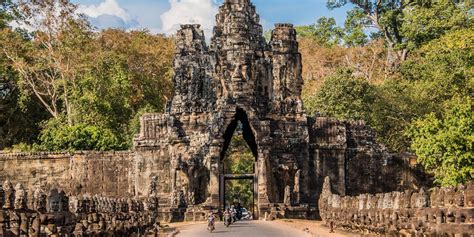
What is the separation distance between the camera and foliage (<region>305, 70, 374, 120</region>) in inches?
1976

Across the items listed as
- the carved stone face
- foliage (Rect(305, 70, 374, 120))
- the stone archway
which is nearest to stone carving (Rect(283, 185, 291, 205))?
the stone archway

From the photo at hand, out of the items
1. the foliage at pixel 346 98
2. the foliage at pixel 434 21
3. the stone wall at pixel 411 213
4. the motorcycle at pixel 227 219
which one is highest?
the foliage at pixel 434 21

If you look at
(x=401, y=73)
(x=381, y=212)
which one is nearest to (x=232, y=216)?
(x=381, y=212)

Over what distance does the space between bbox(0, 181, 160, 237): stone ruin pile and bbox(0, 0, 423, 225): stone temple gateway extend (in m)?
13.0

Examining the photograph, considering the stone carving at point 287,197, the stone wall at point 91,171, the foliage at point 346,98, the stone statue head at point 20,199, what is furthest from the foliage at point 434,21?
the stone statue head at point 20,199

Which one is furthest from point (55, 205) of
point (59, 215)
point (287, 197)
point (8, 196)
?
point (287, 197)

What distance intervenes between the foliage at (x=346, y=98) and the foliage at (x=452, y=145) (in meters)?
12.6

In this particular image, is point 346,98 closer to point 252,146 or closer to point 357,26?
point 252,146

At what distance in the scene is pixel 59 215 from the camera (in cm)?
1667

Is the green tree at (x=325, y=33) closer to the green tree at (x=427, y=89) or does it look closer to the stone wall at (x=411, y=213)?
the green tree at (x=427, y=89)

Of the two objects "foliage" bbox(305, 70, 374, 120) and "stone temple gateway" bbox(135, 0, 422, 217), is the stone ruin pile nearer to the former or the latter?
"stone temple gateway" bbox(135, 0, 422, 217)

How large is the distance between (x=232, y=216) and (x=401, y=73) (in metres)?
24.5

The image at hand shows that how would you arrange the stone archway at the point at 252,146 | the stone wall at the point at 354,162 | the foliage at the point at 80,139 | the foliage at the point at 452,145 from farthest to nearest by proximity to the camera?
the foliage at the point at 80,139
the stone wall at the point at 354,162
the stone archway at the point at 252,146
the foliage at the point at 452,145

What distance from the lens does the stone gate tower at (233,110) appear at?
4031 cm
